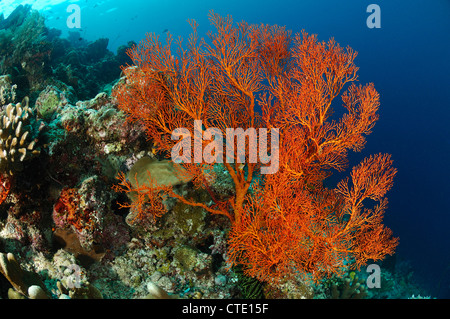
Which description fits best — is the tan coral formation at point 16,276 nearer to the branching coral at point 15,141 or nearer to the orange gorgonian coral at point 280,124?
the branching coral at point 15,141

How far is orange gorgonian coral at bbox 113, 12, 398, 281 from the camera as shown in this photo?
3982mm

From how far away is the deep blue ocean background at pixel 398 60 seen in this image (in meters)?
45.1

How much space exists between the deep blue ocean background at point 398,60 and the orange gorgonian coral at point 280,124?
1436 inches

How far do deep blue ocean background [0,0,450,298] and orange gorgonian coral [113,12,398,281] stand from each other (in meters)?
36.5

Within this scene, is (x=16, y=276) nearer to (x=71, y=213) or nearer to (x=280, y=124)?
(x=71, y=213)

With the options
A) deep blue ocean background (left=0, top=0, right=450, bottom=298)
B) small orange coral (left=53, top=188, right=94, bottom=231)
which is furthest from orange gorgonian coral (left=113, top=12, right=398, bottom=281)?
deep blue ocean background (left=0, top=0, right=450, bottom=298)

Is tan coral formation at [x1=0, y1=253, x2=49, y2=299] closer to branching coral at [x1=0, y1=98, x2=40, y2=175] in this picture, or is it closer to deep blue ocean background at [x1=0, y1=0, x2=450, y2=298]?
branching coral at [x1=0, y1=98, x2=40, y2=175]

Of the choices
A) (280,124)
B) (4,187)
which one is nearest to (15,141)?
(4,187)

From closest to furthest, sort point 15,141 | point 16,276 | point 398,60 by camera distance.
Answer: point 16,276 < point 15,141 < point 398,60

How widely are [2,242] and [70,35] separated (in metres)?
32.5

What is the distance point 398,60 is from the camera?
76.9 m

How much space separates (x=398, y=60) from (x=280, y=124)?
9554cm
